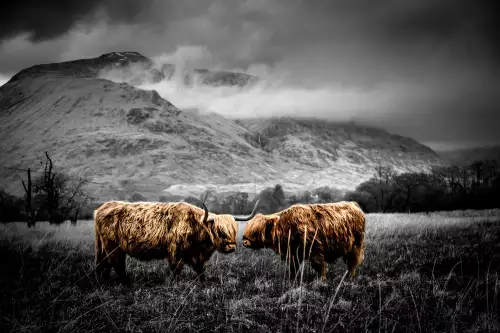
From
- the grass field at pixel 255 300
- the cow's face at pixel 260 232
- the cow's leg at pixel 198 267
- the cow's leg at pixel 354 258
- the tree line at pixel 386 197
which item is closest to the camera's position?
the grass field at pixel 255 300

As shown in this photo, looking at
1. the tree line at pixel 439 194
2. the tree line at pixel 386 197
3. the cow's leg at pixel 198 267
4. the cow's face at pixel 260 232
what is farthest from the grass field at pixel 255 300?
the tree line at pixel 439 194

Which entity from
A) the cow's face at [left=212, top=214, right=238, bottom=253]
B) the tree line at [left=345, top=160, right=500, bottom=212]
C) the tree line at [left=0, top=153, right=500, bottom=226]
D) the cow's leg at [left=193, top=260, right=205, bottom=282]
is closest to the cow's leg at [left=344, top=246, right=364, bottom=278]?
the cow's face at [left=212, top=214, right=238, bottom=253]

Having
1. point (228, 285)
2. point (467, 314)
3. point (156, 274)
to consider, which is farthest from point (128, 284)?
point (467, 314)

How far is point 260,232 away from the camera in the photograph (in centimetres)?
663

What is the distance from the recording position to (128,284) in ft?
18.1

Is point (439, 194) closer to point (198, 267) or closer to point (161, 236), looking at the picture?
point (198, 267)

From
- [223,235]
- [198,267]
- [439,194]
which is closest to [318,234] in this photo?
[223,235]

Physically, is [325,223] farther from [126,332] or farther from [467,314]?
[126,332]

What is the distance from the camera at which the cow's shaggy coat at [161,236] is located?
19.3 feet

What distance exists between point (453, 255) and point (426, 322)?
5089 mm

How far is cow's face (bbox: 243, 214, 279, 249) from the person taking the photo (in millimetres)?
6593

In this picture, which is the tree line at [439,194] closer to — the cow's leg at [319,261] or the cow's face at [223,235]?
the cow's leg at [319,261]

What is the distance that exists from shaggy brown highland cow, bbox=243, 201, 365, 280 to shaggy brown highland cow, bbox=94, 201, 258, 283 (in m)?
0.88

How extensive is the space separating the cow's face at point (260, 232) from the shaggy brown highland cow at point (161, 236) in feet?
1.74
